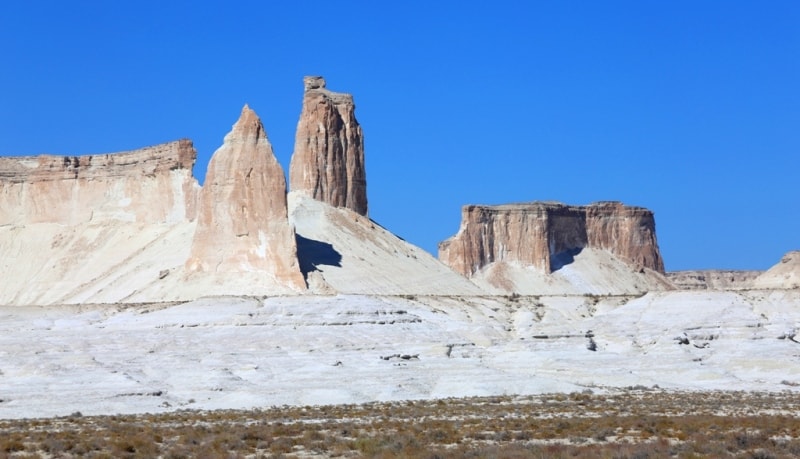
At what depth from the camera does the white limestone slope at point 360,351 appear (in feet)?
177

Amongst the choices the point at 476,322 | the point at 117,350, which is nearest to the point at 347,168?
the point at 476,322

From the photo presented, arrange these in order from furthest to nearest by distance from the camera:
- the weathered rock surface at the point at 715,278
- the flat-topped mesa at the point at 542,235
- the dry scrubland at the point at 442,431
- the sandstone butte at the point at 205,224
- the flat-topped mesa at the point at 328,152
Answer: the weathered rock surface at the point at 715,278
the flat-topped mesa at the point at 542,235
the flat-topped mesa at the point at 328,152
the sandstone butte at the point at 205,224
the dry scrubland at the point at 442,431

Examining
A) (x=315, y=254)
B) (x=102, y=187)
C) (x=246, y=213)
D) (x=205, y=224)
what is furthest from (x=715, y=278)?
(x=205, y=224)

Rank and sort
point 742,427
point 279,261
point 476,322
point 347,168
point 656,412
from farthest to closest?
point 347,168, point 279,261, point 476,322, point 656,412, point 742,427

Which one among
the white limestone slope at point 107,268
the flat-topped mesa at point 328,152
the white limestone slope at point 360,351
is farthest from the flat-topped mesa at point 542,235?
the white limestone slope at point 360,351

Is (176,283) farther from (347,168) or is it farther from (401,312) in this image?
(347,168)

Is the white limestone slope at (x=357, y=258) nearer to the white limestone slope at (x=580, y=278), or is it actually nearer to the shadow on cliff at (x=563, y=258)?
the white limestone slope at (x=580, y=278)

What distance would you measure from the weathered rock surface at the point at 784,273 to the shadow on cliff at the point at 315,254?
57.2 m

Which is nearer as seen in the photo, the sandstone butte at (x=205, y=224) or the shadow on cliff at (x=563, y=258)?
the sandstone butte at (x=205, y=224)

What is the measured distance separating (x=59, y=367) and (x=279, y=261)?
29.5 metres

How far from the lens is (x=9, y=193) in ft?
389

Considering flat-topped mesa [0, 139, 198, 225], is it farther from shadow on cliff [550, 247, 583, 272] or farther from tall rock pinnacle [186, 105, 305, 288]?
shadow on cliff [550, 247, 583, 272]

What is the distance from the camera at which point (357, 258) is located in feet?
320

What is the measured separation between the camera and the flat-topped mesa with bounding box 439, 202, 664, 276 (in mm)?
157625
